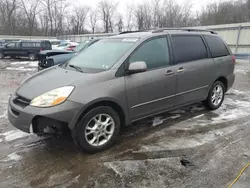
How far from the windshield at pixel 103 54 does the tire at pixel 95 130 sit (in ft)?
2.37

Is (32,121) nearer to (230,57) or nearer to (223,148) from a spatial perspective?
(223,148)

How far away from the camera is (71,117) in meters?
2.80

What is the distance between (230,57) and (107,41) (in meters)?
3.01

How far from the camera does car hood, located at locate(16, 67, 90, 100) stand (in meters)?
2.99

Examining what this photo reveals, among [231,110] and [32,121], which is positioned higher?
[32,121]

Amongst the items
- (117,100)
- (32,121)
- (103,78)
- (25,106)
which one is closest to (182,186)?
(117,100)

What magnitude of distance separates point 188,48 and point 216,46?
1.03 m

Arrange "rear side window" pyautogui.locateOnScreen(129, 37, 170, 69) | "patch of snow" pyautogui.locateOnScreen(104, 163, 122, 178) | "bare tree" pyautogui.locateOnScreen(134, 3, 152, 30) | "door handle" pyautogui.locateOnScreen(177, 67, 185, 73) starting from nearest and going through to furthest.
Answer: "patch of snow" pyautogui.locateOnScreen(104, 163, 122, 178) < "rear side window" pyautogui.locateOnScreen(129, 37, 170, 69) < "door handle" pyautogui.locateOnScreen(177, 67, 185, 73) < "bare tree" pyautogui.locateOnScreen(134, 3, 152, 30)

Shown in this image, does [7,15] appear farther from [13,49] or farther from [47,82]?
[47,82]

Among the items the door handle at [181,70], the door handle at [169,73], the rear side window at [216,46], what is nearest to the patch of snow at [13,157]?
the door handle at [169,73]

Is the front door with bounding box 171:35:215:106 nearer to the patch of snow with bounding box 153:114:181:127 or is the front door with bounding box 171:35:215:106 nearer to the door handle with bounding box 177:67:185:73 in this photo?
the door handle with bounding box 177:67:185:73

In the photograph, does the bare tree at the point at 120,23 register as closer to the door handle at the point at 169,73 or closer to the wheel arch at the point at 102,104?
the door handle at the point at 169,73

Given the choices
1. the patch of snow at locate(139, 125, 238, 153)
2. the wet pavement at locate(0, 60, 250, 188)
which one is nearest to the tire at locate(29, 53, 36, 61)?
the wet pavement at locate(0, 60, 250, 188)

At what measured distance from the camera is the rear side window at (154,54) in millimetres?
3486
